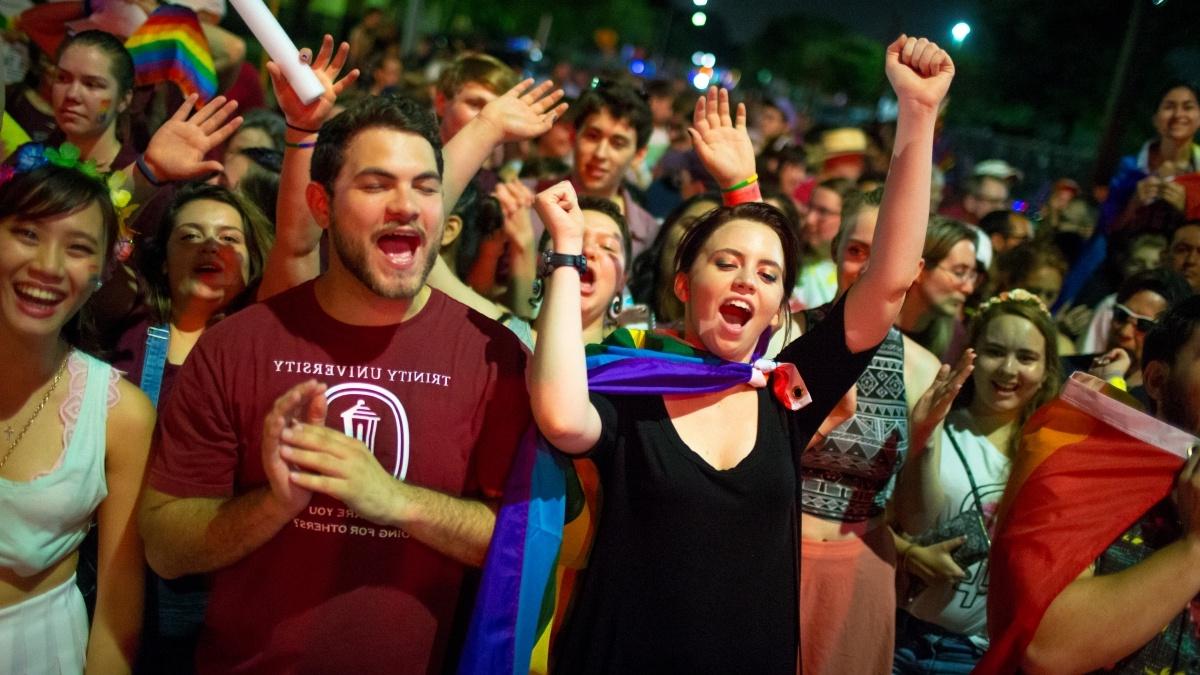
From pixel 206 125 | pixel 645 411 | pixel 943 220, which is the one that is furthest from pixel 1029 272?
pixel 206 125

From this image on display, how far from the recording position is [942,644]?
3.68m

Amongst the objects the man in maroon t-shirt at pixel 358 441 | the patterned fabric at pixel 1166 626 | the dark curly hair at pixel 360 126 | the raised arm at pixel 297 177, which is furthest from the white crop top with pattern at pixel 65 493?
the patterned fabric at pixel 1166 626

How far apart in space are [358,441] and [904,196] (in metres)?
1.31

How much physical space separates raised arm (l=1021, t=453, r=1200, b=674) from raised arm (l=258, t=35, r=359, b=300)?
2093 millimetres

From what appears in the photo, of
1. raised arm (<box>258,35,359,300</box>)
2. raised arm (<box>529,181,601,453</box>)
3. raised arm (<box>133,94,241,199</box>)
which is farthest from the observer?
raised arm (<box>133,94,241,199</box>)

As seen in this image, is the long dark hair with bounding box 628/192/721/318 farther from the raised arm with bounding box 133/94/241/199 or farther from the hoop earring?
the raised arm with bounding box 133/94/241/199

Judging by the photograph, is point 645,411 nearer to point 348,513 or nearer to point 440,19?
point 348,513

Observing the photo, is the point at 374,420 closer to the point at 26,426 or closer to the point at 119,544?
the point at 119,544

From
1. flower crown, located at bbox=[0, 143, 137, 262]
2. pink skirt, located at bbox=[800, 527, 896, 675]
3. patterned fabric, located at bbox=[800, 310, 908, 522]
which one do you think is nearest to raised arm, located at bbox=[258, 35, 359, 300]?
flower crown, located at bbox=[0, 143, 137, 262]

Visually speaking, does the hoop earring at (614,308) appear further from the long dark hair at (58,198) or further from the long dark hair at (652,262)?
the long dark hair at (58,198)

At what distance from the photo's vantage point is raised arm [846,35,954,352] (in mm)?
2434

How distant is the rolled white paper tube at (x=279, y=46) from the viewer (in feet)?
7.91

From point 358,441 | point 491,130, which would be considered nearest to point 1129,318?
point 491,130

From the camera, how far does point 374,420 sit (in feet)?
7.61
